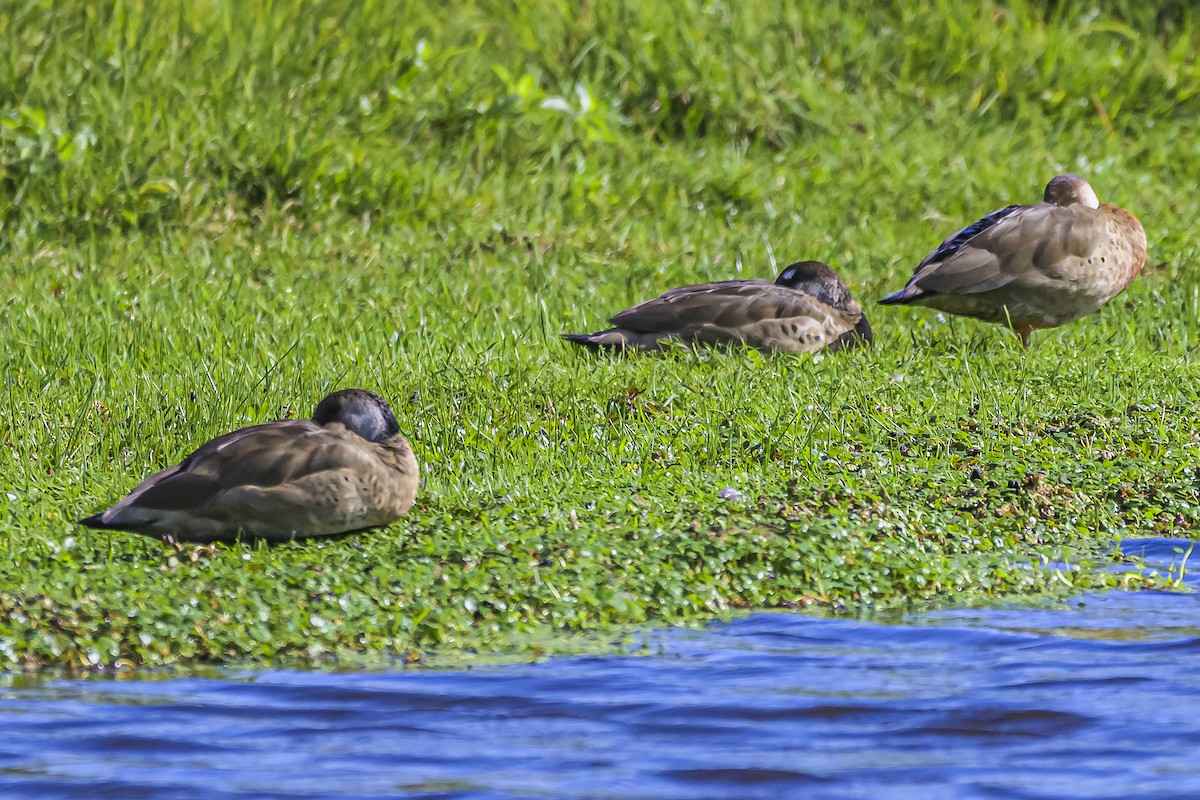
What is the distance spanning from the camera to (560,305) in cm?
1069

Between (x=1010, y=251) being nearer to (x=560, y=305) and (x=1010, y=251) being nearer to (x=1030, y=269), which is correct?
(x=1030, y=269)

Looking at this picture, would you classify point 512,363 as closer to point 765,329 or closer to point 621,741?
point 765,329

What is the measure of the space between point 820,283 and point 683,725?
5.12m

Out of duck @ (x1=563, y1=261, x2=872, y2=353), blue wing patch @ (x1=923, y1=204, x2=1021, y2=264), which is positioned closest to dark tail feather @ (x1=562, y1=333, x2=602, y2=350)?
duck @ (x1=563, y1=261, x2=872, y2=353)

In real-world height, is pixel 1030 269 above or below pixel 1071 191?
below

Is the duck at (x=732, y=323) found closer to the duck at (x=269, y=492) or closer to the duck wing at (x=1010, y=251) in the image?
the duck wing at (x=1010, y=251)

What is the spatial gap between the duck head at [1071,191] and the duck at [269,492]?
5112mm

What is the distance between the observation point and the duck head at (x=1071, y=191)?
33.9 ft

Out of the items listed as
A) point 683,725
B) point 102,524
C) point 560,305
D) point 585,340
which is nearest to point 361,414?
point 102,524

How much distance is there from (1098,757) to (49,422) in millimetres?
4974

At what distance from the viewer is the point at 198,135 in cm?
1283

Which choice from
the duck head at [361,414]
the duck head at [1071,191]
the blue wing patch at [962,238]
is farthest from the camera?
the duck head at [1071,191]

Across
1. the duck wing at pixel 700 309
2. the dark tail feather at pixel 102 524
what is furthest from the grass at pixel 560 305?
the duck wing at pixel 700 309

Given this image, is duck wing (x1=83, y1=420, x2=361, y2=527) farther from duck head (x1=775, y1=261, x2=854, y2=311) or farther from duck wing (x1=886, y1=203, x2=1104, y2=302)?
duck wing (x1=886, y1=203, x2=1104, y2=302)
